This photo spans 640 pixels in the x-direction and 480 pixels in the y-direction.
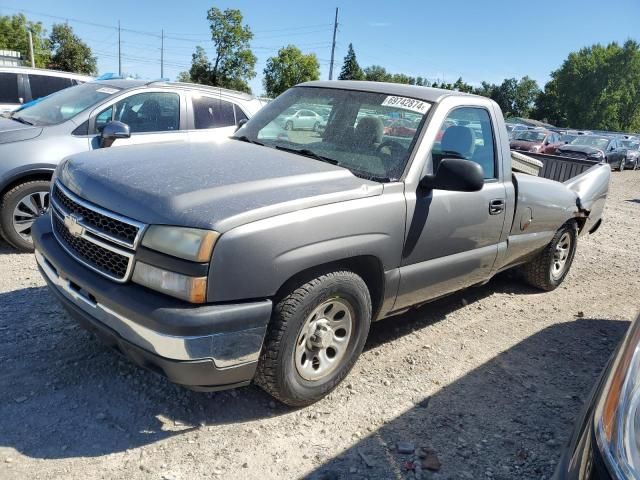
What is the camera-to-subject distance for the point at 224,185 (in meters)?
2.76

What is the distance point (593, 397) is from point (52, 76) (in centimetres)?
1083

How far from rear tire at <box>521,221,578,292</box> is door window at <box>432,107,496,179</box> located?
1633 mm

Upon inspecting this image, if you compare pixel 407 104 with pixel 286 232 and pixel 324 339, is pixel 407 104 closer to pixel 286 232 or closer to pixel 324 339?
pixel 286 232

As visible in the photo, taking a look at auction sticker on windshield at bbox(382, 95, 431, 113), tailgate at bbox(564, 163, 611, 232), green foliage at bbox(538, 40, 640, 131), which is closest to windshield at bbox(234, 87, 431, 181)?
auction sticker on windshield at bbox(382, 95, 431, 113)

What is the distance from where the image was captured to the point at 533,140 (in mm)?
23953

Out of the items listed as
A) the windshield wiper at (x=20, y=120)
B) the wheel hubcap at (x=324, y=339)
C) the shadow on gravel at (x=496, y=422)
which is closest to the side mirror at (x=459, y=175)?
the wheel hubcap at (x=324, y=339)

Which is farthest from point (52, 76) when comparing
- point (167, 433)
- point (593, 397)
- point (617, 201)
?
point (617, 201)

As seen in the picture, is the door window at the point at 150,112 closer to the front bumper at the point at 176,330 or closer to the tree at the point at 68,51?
the front bumper at the point at 176,330

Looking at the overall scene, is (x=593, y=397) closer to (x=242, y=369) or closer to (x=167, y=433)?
(x=242, y=369)

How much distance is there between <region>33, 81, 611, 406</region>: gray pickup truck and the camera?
8.11 feet

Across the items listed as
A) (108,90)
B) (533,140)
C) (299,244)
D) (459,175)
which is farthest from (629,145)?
(299,244)

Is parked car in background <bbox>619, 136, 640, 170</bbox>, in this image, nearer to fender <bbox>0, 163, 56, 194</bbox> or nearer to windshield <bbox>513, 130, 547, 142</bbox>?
windshield <bbox>513, 130, 547, 142</bbox>

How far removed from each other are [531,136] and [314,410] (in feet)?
80.2

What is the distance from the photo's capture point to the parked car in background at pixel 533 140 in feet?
74.7
